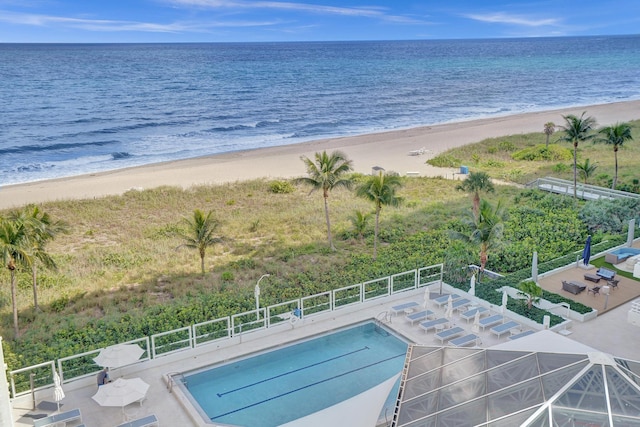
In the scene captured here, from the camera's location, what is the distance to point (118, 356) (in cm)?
1512

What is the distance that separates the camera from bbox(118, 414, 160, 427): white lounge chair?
43.0 feet

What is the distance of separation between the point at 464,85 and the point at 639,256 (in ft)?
319

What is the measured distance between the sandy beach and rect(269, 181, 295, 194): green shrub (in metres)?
3.52

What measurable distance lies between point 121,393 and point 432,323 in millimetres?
9377

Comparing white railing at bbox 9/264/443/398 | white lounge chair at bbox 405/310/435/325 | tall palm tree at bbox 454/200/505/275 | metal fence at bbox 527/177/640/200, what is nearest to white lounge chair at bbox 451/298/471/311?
white lounge chair at bbox 405/310/435/325

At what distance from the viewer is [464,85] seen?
372ft

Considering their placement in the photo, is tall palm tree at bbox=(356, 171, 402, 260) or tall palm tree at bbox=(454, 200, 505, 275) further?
tall palm tree at bbox=(356, 171, 402, 260)

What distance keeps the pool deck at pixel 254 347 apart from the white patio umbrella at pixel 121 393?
50 cm

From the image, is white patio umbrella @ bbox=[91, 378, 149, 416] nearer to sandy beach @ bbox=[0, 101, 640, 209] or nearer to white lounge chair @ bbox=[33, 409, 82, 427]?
white lounge chair @ bbox=[33, 409, 82, 427]

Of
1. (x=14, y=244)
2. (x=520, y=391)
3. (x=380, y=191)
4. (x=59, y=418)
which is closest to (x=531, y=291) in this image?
(x=380, y=191)

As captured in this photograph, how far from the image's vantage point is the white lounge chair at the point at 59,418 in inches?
513

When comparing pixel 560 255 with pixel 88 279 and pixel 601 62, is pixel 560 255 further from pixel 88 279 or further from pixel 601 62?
pixel 601 62

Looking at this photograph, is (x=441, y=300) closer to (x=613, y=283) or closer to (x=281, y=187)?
(x=613, y=283)

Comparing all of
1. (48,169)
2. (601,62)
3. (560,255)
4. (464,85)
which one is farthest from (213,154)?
(601,62)
